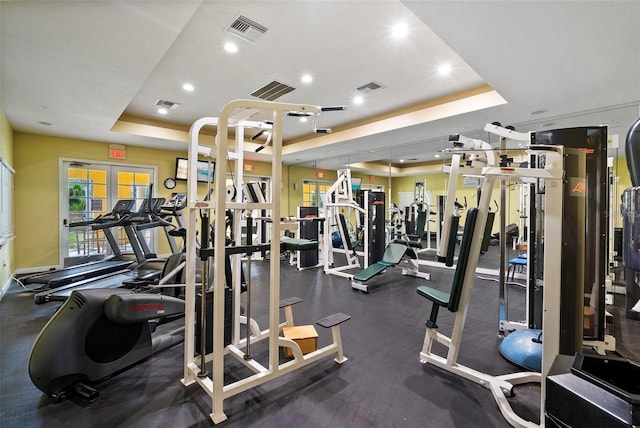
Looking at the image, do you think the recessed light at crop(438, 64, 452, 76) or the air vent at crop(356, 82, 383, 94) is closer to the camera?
the recessed light at crop(438, 64, 452, 76)

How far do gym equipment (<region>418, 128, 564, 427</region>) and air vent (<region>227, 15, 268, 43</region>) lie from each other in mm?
2310

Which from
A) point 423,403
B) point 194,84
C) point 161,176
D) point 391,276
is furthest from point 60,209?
point 423,403

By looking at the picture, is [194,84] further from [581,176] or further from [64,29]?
[581,176]

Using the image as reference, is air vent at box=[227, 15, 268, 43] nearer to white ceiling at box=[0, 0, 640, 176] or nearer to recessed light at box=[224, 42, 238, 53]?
white ceiling at box=[0, 0, 640, 176]

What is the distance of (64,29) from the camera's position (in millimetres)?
2271

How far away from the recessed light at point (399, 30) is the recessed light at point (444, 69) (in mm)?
933

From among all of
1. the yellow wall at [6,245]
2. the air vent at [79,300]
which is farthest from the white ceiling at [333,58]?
the air vent at [79,300]

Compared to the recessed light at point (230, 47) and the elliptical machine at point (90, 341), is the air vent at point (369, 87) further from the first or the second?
the elliptical machine at point (90, 341)

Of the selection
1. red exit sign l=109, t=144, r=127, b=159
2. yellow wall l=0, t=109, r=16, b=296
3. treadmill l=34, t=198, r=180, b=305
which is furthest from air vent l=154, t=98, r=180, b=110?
red exit sign l=109, t=144, r=127, b=159

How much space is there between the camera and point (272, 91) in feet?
13.6

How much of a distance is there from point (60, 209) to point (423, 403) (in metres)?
7.11

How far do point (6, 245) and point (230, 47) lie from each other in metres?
4.73

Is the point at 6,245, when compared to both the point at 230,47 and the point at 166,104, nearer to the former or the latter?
the point at 166,104

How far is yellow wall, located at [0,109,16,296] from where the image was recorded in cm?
407
